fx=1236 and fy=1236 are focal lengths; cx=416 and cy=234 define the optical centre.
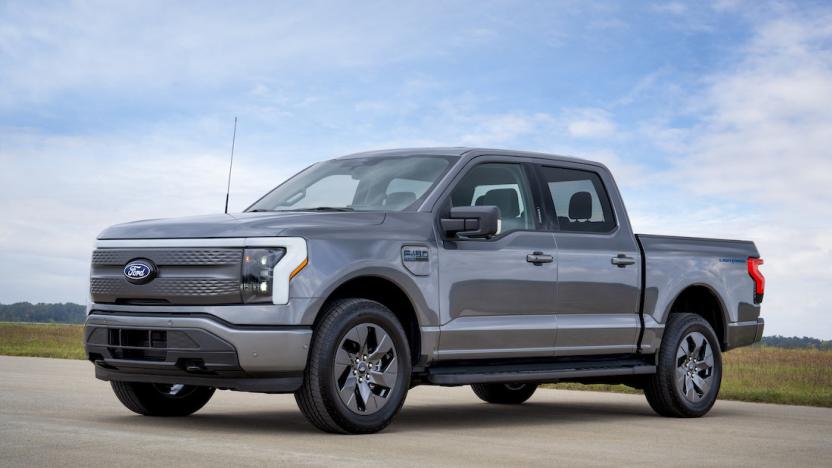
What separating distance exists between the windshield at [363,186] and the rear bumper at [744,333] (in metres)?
3.88

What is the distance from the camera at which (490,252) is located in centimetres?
945

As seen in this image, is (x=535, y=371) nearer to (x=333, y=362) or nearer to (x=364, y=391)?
(x=364, y=391)

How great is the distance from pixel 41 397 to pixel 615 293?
5322 millimetres

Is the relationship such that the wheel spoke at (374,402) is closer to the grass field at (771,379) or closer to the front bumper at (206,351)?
the front bumper at (206,351)

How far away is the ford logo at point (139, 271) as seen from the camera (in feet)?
28.1

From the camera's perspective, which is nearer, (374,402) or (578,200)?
(374,402)

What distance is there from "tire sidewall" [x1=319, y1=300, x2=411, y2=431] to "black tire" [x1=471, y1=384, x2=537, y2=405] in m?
3.91

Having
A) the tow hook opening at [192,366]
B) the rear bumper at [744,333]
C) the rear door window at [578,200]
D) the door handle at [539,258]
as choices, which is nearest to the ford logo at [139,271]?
the tow hook opening at [192,366]

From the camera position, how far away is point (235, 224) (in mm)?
8391

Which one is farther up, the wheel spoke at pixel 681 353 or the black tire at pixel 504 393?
the wheel spoke at pixel 681 353

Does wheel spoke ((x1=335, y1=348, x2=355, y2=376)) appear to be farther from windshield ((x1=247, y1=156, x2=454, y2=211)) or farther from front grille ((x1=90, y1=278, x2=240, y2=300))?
windshield ((x1=247, y1=156, x2=454, y2=211))

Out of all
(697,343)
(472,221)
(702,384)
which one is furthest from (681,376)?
(472,221)

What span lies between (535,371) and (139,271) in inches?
130

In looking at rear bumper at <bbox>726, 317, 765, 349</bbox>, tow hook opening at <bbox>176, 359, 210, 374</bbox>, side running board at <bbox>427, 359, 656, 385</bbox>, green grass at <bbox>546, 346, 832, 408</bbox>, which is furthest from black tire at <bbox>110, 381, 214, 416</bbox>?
green grass at <bbox>546, 346, 832, 408</bbox>
